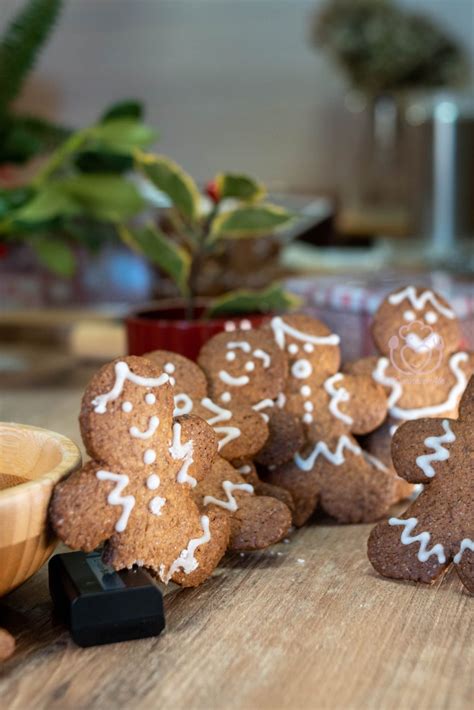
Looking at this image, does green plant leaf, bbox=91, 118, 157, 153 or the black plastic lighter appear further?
green plant leaf, bbox=91, 118, 157, 153

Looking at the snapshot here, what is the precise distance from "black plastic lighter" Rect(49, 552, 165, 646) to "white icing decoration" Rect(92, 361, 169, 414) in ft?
0.32

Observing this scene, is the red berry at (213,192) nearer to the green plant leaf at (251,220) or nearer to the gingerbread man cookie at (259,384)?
the green plant leaf at (251,220)

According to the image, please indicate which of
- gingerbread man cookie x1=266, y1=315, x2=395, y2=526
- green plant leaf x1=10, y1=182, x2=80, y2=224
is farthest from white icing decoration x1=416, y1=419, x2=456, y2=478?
Result: green plant leaf x1=10, y1=182, x2=80, y2=224

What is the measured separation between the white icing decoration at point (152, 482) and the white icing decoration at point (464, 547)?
0.19m

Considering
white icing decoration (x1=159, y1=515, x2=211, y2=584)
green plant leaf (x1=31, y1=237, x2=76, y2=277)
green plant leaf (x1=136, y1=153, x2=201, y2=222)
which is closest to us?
white icing decoration (x1=159, y1=515, x2=211, y2=584)

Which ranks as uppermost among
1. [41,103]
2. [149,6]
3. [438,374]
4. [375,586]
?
[149,6]

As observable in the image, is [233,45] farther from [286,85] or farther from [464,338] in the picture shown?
[464,338]

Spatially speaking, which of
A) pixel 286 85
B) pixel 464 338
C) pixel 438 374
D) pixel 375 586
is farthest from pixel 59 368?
pixel 286 85

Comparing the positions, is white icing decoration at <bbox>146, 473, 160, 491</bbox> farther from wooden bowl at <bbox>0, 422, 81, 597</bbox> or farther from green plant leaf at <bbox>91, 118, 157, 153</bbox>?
green plant leaf at <bbox>91, 118, 157, 153</bbox>

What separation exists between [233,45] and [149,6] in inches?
10.5

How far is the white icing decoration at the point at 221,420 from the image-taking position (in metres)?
0.67

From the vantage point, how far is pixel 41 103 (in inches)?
114

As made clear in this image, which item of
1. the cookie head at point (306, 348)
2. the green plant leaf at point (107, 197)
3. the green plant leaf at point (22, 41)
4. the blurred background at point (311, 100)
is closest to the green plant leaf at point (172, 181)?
the cookie head at point (306, 348)

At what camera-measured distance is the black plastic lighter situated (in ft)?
1.73
